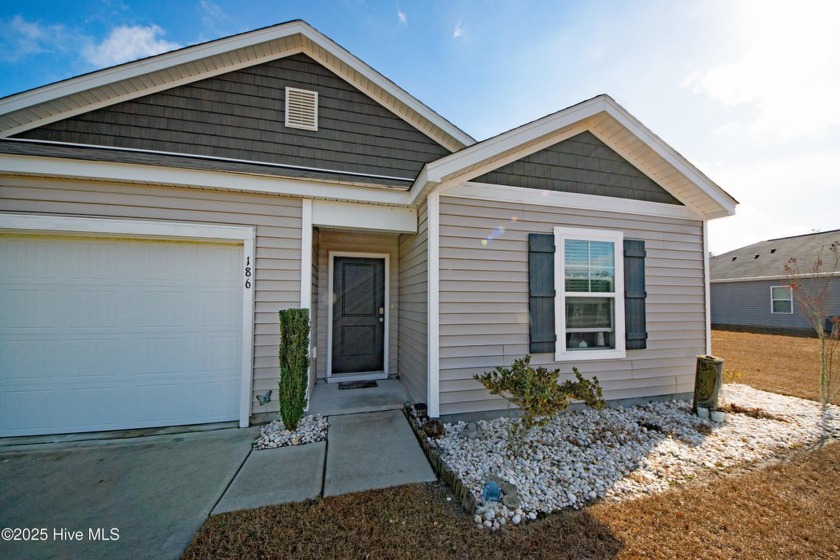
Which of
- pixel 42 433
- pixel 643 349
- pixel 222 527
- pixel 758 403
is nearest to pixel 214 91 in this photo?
pixel 42 433

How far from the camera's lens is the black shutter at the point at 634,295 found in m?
4.38

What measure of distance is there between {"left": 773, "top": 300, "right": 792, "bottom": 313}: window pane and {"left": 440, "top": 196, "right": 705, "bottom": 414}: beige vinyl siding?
14.0m

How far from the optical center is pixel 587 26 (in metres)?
4.63

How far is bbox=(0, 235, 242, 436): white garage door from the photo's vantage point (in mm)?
3441

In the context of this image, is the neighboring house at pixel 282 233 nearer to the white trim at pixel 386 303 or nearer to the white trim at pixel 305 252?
the white trim at pixel 305 252

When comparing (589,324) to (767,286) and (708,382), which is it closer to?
(708,382)

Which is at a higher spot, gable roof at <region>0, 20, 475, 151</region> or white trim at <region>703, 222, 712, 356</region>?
gable roof at <region>0, 20, 475, 151</region>

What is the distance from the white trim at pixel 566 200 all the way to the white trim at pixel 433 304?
0.30 metres

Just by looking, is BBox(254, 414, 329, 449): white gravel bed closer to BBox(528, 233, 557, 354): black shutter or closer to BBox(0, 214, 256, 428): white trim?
BBox(0, 214, 256, 428): white trim

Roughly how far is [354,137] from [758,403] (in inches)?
276

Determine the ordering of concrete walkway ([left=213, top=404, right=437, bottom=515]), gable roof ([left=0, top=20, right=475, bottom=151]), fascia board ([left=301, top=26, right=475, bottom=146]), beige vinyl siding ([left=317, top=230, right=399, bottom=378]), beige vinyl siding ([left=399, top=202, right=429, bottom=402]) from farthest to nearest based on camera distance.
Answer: beige vinyl siding ([left=317, top=230, right=399, bottom=378]) → fascia board ([left=301, top=26, right=475, bottom=146]) → beige vinyl siding ([left=399, top=202, right=429, bottom=402]) → gable roof ([left=0, top=20, right=475, bottom=151]) → concrete walkway ([left=213, top=404, right=437, bottom=515])

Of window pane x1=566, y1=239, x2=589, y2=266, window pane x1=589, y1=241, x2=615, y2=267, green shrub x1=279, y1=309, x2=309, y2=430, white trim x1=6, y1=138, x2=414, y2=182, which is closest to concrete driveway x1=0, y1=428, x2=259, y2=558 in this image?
green shrub x1=279, y1=309, x2=309, y2=430

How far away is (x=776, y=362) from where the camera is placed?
7309 millimetres

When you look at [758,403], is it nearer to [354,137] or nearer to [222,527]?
[222,527]
